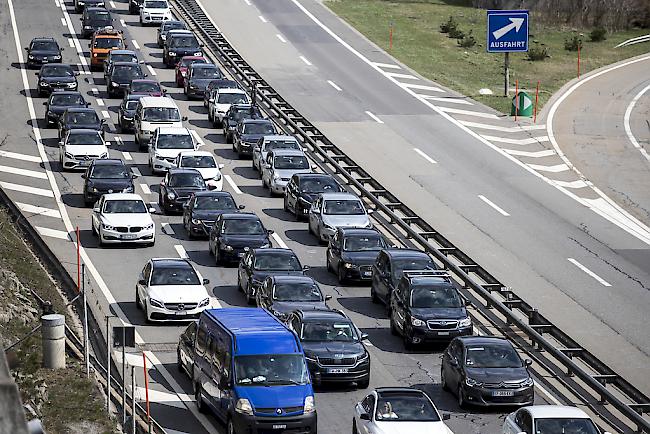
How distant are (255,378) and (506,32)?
41760 millimetres

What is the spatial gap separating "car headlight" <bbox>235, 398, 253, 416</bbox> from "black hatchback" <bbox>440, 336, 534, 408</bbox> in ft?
16.6

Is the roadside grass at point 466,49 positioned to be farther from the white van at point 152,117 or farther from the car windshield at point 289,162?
the car windshield at point 289,162

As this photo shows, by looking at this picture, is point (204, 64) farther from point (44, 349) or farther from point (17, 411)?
point (17, 411)

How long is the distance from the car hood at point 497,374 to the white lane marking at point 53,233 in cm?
1798

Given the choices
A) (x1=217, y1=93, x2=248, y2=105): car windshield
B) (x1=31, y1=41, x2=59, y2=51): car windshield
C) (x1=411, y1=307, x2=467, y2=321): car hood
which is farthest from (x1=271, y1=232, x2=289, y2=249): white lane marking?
(x1=31, y1=41, x2=59, y2=51): car windshield

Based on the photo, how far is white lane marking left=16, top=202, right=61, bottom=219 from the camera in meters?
43.0

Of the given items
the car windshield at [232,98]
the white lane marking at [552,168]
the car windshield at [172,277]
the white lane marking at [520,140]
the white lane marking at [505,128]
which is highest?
the car windshield at [172,277]

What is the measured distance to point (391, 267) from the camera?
33344 millimetres

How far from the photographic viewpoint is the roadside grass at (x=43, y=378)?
70.9 ft

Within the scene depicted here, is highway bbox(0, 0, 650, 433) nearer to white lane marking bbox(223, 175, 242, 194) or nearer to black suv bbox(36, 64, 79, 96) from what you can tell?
white lane marking bbox(223, 175, 242, 194)

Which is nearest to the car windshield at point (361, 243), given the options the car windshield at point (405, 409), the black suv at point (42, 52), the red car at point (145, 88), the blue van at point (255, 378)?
the blue van at point (255, 378)

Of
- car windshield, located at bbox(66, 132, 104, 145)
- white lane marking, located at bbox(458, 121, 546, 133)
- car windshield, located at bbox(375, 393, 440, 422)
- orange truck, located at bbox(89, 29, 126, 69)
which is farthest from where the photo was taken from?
orange truck, located at bbox(89, 29, 126, 69)

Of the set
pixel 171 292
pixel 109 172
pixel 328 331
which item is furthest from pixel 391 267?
pixel 109 172

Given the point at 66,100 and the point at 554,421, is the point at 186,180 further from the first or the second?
the point at 554,421
